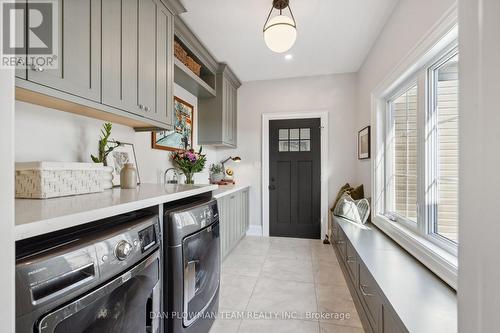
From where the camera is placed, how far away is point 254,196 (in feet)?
12.9

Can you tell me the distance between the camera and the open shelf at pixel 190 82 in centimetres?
235

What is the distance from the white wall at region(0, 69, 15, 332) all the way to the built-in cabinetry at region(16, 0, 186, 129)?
27.9 inches

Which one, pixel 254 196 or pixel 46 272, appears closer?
pixel 46 272

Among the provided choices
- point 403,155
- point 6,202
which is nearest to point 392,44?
point 403,155

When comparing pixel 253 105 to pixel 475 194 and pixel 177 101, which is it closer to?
pixel 177 101

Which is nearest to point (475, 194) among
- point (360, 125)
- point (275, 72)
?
point (360, 125)

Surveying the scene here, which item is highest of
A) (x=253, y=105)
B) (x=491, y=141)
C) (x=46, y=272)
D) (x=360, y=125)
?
(x=253, y=105)

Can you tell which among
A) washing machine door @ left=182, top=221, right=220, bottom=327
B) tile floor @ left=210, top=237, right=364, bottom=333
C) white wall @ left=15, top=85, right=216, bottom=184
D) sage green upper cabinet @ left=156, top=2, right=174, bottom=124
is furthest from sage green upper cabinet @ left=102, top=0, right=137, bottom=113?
tile floor @ left=210, top=237, right=364, bottom=333

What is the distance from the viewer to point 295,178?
376 cm

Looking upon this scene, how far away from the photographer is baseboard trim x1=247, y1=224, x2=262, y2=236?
3886 mm

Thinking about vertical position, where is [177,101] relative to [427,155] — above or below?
above

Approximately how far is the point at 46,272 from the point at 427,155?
2204 mm

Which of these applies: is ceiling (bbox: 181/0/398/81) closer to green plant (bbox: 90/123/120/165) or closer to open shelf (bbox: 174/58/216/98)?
open shelf (bbox: 174/58/216/98)

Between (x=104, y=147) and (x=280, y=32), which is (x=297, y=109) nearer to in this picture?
(x=280, y=32)
